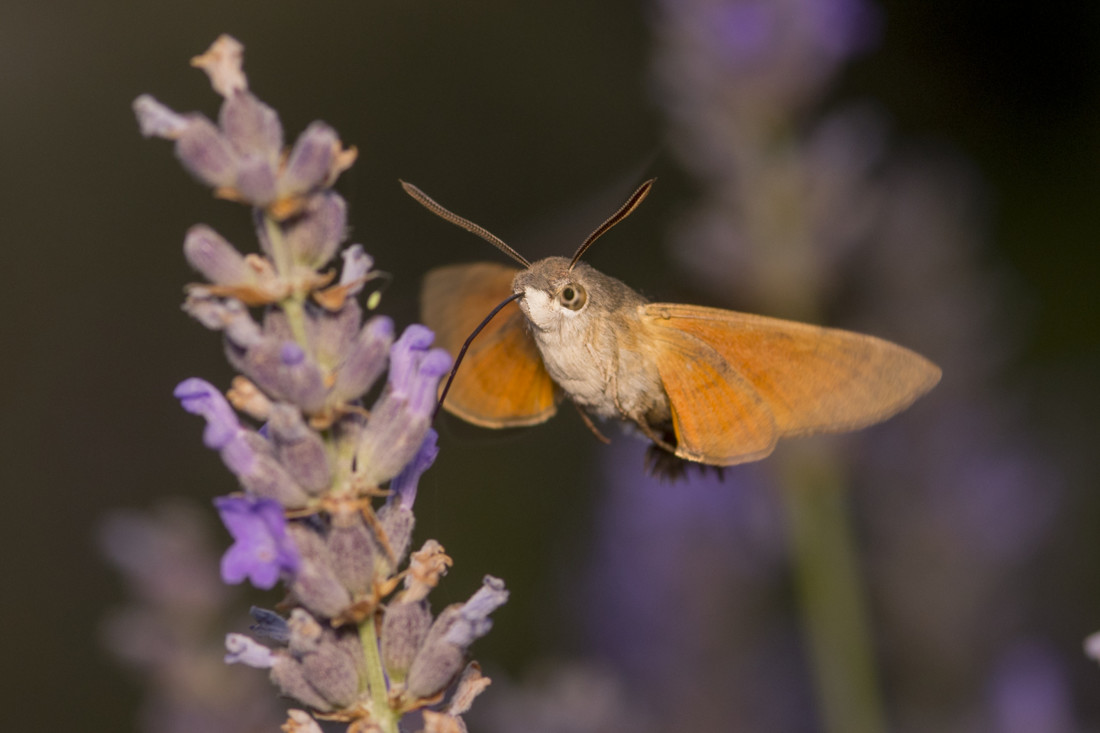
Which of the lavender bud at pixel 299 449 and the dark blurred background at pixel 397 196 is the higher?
the dark blurred background at pixel 397 196

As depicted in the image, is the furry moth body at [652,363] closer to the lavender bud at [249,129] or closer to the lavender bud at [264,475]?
the lavender bud at [249,129]

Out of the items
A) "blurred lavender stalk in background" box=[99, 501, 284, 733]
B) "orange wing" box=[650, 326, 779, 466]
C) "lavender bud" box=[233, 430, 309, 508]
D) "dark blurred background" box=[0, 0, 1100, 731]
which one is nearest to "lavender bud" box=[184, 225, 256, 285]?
"lavender bud" box=[233, 430, 309, 508]

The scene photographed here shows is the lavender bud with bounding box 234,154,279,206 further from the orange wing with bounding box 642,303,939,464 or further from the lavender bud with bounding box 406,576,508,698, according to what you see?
the orange wing with bounding box 642,303,939,464

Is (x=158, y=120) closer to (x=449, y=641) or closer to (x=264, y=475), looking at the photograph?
(x=264, y=475)

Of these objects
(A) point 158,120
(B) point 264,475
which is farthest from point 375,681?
(A) point 158,120

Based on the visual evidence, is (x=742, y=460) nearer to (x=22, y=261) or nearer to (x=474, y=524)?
(x=474, y=524)

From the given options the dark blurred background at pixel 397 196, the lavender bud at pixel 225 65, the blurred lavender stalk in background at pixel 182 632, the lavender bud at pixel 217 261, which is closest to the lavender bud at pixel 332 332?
the lavender bud at pixel 217 261
